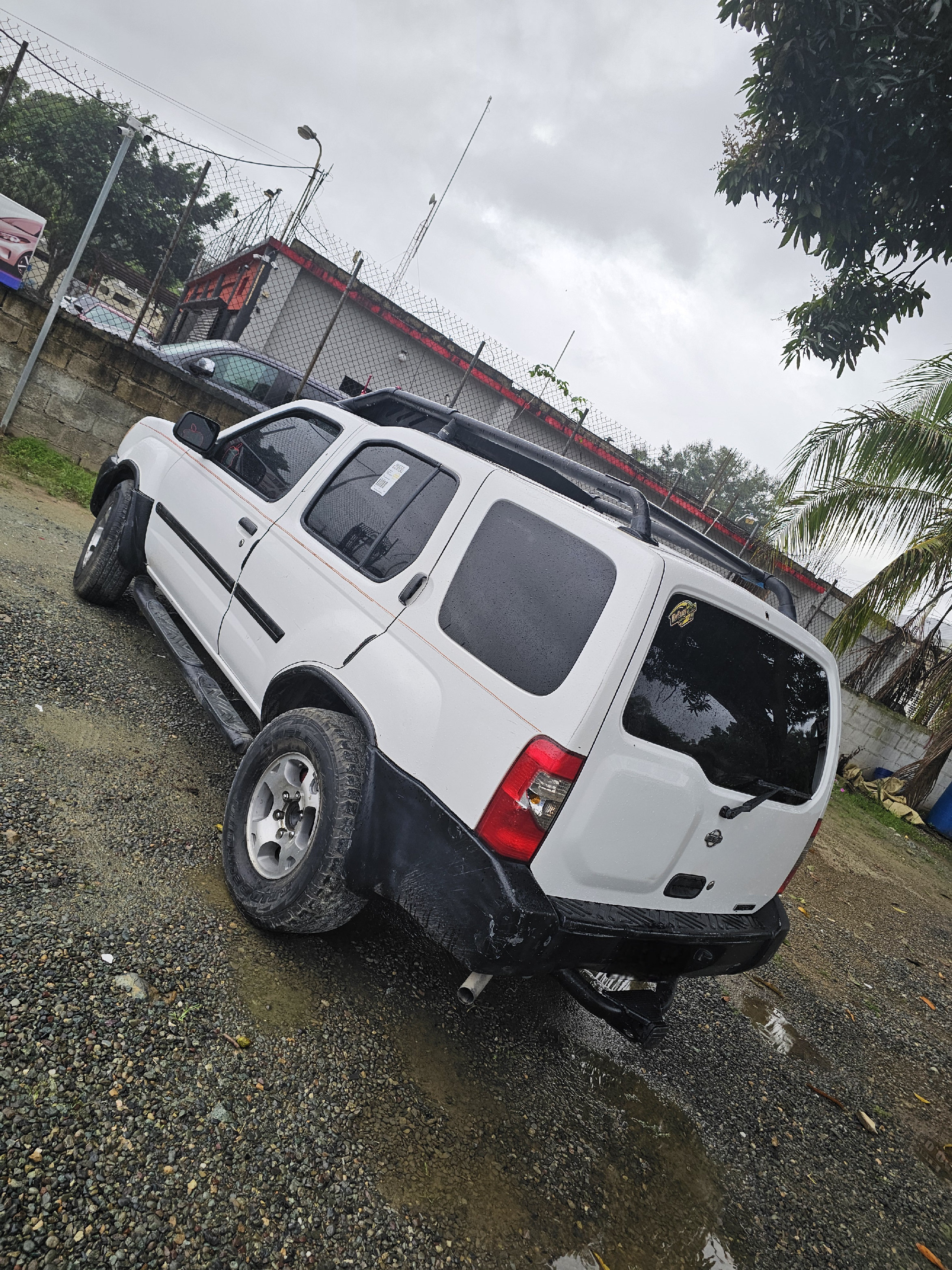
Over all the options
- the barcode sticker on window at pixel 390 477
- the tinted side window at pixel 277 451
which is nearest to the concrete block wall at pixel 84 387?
the tinted side window at pixel 277 451

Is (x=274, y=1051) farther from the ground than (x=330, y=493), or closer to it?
closer to it

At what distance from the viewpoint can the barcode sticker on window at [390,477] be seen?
10.3 ft

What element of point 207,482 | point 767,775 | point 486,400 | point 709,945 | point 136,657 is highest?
point 486,400

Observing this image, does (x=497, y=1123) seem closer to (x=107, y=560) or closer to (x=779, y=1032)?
(x=779, y=1032)

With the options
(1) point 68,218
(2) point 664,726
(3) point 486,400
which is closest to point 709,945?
(2) point 664,726

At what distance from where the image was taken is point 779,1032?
396cm

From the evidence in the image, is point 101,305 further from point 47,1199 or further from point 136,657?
point 47,1199

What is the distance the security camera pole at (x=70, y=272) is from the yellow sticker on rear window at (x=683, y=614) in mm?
5982

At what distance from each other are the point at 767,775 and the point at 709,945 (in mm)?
606

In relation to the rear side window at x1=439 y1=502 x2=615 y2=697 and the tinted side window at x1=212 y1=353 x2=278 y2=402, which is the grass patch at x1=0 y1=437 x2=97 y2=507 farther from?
the rear side window at x1=439 y1=502 x2=615 y2=697

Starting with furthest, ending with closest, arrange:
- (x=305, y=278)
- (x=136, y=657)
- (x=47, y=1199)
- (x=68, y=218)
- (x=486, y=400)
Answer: (x=68, y=218), (x=486, y=400), (x=305, y=278), (x=136, y=657), (x=47, y=1199)

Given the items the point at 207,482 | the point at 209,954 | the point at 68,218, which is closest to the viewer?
the point at 209,954

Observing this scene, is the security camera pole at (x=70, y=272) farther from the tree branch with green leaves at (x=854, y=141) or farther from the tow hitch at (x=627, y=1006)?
the tow hitch at (x=627, y=1006)

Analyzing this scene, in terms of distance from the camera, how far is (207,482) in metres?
4.09
